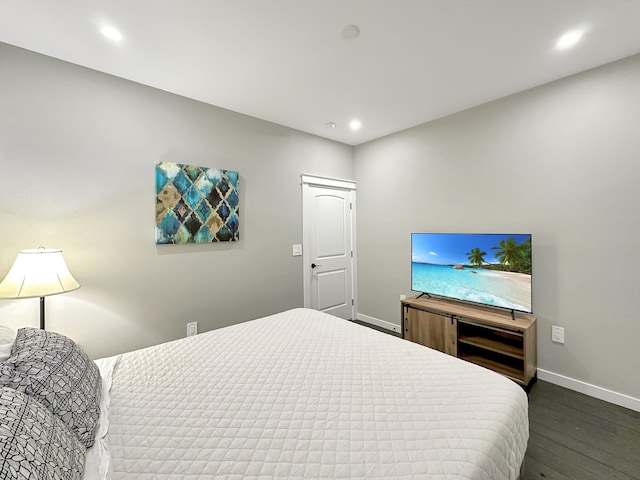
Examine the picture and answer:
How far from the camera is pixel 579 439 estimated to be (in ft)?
5.79

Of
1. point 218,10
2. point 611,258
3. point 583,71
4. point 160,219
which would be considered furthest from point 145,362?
point 583,71

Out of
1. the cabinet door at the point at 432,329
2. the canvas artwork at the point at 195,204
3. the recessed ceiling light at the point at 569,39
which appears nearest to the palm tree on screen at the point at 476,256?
the cabinet door at the point at 432,329

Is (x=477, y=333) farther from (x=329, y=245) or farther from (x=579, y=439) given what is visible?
(x=329, y=245)

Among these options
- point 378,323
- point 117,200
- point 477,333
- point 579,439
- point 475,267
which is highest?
point 117,200

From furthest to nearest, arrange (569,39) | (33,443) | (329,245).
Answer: (329,245)
(569,39)
(33,443)

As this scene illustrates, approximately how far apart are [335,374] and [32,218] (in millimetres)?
2321

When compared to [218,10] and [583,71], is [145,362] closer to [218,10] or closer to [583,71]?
[218,10]

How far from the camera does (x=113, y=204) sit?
222cm

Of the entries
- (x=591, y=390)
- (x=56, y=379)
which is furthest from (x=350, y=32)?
(x=591, y=390)

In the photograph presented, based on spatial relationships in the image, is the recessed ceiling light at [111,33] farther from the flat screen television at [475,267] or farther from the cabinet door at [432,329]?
the cabinet door at [432,329]

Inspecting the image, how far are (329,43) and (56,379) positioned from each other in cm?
230

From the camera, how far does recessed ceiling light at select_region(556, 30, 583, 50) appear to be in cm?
179

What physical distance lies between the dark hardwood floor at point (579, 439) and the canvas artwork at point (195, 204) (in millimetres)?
2868

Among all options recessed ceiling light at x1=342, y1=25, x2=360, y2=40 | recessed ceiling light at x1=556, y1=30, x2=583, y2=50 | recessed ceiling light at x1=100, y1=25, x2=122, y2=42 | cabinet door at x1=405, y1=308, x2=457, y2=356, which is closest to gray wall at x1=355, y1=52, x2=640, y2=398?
recessed ceiling light at x1=556, y1=30, x2=583, y2=50
